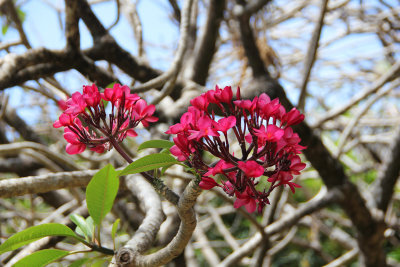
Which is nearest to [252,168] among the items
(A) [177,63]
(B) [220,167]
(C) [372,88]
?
(B) [220,167]

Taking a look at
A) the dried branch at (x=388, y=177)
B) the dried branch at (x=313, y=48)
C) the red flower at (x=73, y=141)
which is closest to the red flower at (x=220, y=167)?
the red flower at (x=73, y=141)

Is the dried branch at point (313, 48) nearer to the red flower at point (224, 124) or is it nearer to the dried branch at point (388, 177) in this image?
the dried branch at point (388, 177)

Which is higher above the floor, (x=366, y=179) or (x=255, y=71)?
(x=255, y=71)

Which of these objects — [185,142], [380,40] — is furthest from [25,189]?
[380,40]

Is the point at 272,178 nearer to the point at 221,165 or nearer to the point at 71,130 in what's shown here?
the point at 221,165

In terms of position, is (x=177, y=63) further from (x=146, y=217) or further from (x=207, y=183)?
Answer: (x=207, y=183)

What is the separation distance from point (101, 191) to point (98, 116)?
5.5 inches

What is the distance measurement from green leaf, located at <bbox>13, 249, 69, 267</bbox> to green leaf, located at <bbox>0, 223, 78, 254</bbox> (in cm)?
3

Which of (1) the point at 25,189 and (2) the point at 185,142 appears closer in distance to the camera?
(2) the point at 185,142

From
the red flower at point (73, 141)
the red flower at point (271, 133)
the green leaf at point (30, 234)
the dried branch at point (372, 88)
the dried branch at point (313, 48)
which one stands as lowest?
the red flower at point (271, 133)

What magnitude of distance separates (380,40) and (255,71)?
84.0 inches

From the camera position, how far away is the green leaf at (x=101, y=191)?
0.64 meters

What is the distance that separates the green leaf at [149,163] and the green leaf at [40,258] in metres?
0.25

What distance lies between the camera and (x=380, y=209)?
6.87 feet
